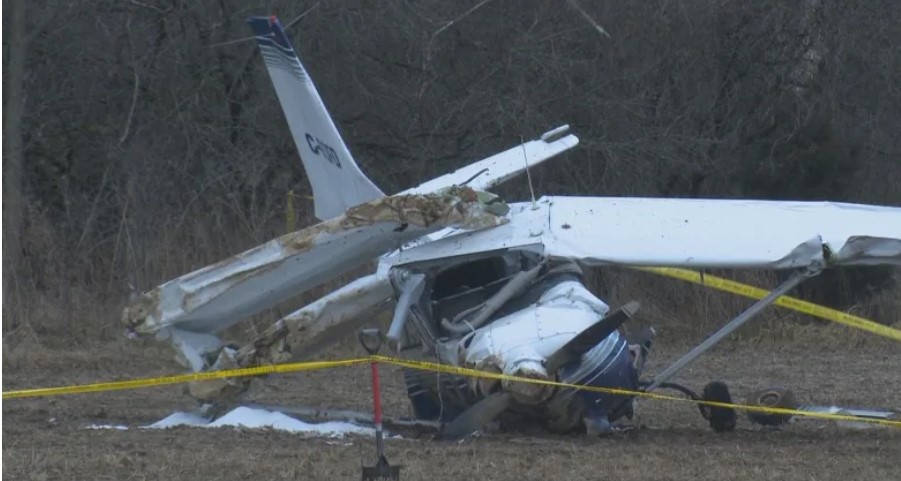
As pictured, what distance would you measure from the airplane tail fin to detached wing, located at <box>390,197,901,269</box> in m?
1.33

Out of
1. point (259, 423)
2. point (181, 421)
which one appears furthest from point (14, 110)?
point (259, 423)

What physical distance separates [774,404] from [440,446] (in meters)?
2.45

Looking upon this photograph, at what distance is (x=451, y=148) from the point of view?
20.3m

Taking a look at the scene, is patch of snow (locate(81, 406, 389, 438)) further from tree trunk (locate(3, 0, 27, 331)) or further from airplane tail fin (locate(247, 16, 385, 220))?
tree trunk (locate(3, 0, 27, 331))

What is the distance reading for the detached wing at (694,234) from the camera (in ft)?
29.7

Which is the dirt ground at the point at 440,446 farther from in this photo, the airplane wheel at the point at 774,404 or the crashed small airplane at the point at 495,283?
the crashed small airplane at the point at 495,283

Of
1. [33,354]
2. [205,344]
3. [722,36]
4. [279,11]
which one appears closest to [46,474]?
[205,344]

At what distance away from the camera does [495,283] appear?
10.0 m

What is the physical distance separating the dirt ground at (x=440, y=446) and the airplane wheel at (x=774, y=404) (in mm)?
110

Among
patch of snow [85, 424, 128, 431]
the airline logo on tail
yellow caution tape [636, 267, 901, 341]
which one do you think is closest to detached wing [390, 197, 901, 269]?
yellow caution tape [636, 267, 901, 341]

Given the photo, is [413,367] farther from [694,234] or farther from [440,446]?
[694,234]

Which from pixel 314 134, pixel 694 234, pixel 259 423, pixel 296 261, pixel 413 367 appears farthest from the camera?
pixel 314 134

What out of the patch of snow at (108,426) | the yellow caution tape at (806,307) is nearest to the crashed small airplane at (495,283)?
the yellow caution tape at (806,307)

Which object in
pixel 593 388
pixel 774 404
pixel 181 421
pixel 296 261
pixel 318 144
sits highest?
pixel 318 144
